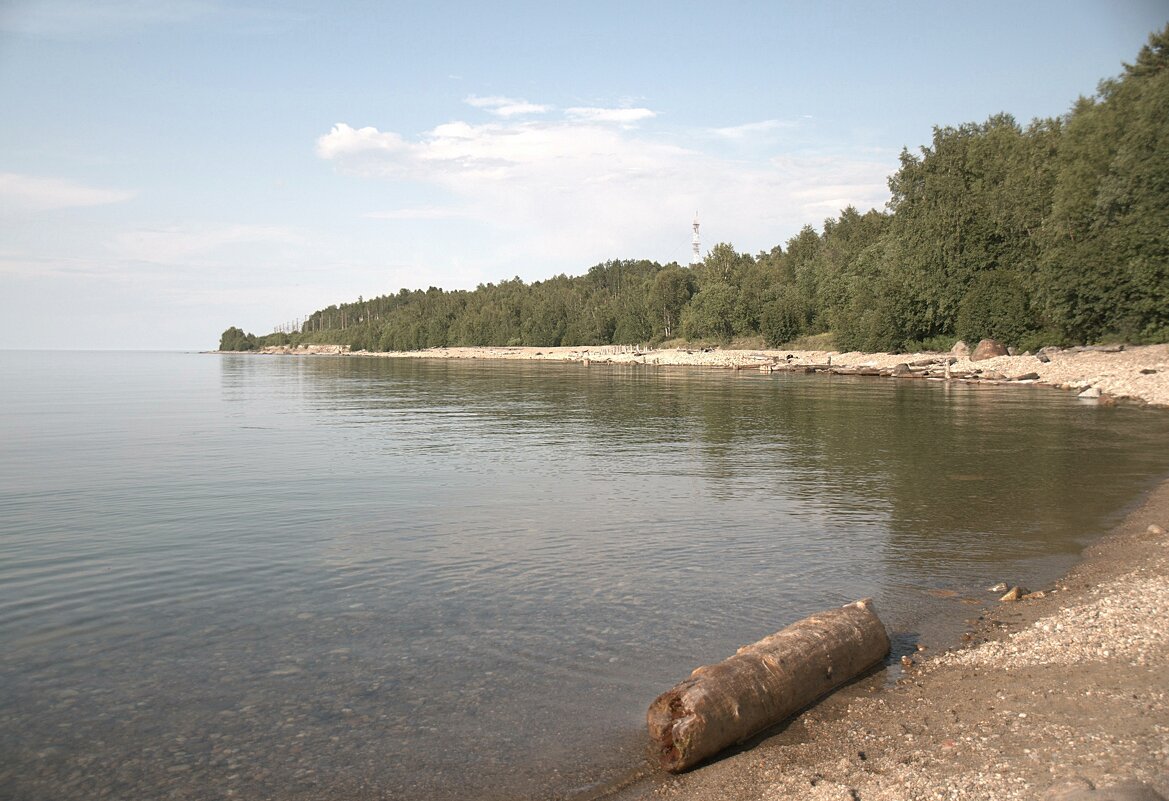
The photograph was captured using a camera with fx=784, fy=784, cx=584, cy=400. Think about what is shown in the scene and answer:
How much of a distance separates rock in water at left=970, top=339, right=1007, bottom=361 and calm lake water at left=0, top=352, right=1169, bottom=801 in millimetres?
46287

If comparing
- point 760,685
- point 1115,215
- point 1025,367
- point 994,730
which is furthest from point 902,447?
point 1115,215

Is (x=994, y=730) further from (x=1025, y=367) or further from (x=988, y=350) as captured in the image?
(x=988, y=350)

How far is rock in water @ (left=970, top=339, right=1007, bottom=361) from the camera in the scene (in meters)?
73.9

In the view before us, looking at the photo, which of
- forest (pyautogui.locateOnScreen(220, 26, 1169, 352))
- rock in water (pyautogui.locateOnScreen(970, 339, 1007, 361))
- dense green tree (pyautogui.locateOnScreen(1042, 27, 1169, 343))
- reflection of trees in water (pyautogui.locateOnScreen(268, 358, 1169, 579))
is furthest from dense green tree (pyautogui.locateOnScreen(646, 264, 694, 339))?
reflection of trees in water (pyautogui.locateOnScreen(268, 358, 1169, 579))

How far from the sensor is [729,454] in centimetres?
2753

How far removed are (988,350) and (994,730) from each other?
75.6 m

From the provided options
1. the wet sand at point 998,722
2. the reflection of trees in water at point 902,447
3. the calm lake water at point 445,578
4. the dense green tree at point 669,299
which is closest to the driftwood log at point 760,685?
the wet sand at point 998,722

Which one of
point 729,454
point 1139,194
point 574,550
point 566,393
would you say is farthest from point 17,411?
point 1139,194

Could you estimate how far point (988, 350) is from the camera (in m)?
74.1

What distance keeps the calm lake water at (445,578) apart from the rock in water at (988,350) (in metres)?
46.3

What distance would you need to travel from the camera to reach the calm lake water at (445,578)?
7.61 metres

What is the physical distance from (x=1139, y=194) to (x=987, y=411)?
30025 mm

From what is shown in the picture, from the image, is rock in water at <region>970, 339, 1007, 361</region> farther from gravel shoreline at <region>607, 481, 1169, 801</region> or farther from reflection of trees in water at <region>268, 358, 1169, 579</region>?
gravel shoreline at <region>607, 481, 1169, 801</region>

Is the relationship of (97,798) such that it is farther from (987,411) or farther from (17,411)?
(17,411)
